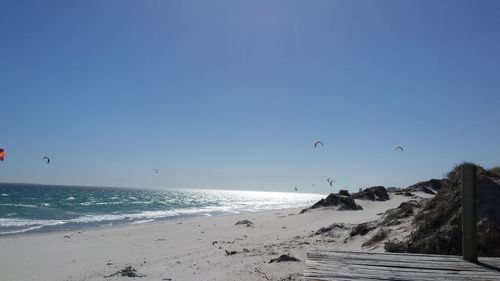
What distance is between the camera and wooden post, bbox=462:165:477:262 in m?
5.05

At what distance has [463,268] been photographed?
15.9ft

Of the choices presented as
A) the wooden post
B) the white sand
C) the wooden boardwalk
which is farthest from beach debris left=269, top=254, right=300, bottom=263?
the wooden post

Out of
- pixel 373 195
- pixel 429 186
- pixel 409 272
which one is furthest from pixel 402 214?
pixel 429 186

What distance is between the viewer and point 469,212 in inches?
202

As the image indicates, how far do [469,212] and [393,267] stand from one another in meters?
1.14

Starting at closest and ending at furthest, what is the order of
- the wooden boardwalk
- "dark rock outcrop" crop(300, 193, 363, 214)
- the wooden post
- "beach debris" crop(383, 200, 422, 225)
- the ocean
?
the wooden boardwalk
the wooden post
"beach debris" crop(383, 200, 422, 225)
"dark rock outcrop" crop(300, 193, 363, 214)
the ocean

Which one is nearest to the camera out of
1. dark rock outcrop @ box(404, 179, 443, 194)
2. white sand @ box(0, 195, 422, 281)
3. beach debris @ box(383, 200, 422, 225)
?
white sand @ box(0, 195, 422, 281)

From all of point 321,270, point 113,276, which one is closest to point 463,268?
point 321,270

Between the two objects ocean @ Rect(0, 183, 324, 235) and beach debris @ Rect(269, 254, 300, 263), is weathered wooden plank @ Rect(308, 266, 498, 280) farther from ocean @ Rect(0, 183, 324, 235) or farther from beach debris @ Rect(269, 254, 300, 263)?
ocean @ Rect(0, 183, 324, 235)

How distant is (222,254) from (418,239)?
6.09 m

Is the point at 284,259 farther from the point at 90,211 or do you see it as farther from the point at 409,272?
the point at 90,211

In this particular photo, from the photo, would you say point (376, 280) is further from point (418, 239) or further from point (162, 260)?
point (162, 260)

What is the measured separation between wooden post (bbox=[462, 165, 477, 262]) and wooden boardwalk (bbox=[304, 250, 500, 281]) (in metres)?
0.15

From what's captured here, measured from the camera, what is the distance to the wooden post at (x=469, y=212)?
5055 millimetres
